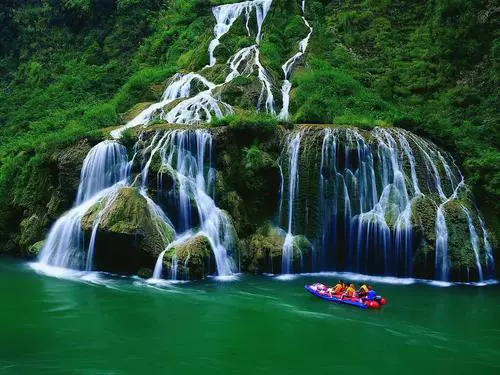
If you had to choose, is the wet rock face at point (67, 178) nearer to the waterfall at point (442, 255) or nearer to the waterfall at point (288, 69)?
the waterfall at point (288, 69)

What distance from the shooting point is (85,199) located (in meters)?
18.2

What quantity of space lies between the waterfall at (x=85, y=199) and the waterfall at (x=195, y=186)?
128 cm

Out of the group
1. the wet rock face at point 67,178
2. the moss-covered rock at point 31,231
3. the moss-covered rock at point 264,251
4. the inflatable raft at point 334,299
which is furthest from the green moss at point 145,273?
the moss-covered rock at point 31,231

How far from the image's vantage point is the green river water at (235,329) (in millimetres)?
9539

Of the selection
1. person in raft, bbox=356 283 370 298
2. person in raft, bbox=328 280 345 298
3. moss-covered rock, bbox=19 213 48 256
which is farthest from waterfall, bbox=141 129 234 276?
person in raft, bbox=356 283 370 298

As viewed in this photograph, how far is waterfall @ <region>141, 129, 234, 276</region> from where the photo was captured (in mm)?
16625

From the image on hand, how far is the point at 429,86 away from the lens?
24078mm

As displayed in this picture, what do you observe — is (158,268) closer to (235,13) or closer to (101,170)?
(101,170)

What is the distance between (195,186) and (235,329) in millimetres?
7074

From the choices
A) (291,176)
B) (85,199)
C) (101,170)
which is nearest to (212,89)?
(101,170)

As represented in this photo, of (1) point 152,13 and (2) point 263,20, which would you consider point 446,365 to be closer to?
(2) point 263,20

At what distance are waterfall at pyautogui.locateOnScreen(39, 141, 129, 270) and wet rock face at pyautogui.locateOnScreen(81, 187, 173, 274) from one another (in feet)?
1.90

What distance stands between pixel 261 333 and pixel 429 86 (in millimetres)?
16960

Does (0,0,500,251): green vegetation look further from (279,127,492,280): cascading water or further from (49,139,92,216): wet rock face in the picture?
(279,127,492,280): cascading water
